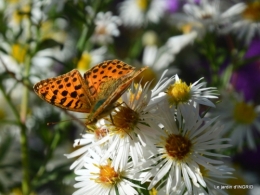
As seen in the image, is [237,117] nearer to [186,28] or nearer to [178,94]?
[186,28]

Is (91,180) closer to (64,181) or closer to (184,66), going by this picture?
(64,181)

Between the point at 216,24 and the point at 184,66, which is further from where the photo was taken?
the point at 184,66

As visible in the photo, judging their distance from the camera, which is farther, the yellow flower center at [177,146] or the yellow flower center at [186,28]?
the yellow flower center at [186,28]

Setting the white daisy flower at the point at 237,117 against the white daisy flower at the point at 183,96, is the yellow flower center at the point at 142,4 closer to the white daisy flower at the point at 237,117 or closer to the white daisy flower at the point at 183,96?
the white daisy flower at the point at 237,117

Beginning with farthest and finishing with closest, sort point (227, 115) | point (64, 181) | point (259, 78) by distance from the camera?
point (259, 78) < point (227, 115) < point (64, 181)

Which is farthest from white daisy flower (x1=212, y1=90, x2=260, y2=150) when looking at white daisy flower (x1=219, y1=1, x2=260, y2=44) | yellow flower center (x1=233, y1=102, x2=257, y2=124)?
white daisy flower (x1=219, y1=1, x2=260, y2=44)

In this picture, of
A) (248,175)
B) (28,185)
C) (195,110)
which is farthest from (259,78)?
(195,110)

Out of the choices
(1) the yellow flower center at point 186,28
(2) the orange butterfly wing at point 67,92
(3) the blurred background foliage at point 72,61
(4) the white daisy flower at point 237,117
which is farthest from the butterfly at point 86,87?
(1) the yellow flower center at point 186,28
